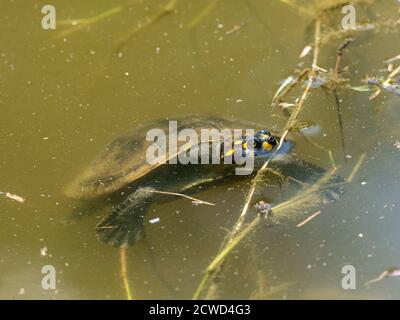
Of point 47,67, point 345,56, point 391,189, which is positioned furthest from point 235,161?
point 47,67

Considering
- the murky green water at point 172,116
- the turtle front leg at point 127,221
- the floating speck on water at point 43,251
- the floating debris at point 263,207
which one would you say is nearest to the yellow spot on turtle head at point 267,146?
the murky green water at point 172,116


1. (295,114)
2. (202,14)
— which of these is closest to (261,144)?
(295,114)

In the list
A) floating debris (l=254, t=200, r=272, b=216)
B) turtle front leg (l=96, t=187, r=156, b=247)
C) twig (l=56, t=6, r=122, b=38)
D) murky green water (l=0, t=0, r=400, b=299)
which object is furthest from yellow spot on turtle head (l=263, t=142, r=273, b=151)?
twig (l=56, t=6, r=122, b=38)

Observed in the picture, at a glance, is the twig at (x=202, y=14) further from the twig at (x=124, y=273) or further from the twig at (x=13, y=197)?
the twig at (x=124, y=273)

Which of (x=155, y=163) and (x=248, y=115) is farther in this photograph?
(x=248, y=115)

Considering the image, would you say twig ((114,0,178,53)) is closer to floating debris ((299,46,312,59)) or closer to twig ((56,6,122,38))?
twig ((56,6,122,38))

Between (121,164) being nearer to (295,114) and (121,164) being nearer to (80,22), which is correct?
(295,114)

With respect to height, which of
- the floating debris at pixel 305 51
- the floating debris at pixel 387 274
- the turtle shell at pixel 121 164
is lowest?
the floating debris at pixel 387 274
